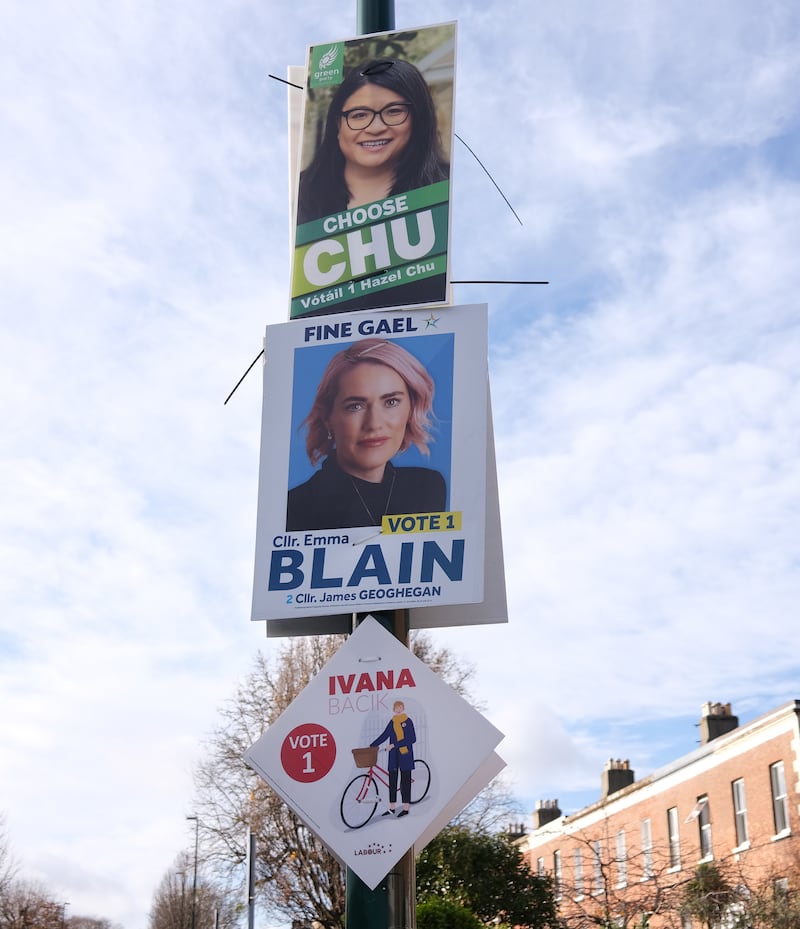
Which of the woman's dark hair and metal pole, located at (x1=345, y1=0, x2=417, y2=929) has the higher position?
the woman's dark hair

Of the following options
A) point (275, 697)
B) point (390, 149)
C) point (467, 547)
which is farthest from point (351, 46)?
point (275, 697)

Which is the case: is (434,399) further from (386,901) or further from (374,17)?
(374,17)

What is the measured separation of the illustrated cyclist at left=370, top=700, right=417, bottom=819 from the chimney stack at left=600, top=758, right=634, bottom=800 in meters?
39.9

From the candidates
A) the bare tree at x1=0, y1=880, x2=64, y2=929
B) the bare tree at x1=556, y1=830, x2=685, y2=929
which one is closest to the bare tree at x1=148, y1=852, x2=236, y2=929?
the bare tree at x1=0, y1=880, x2=64, y2=929

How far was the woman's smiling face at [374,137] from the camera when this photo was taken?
20.5ft

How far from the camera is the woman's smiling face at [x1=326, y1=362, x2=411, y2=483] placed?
18.2 ft

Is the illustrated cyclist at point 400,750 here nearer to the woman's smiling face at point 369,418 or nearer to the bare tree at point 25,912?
the woman's smiling face at point 369,418

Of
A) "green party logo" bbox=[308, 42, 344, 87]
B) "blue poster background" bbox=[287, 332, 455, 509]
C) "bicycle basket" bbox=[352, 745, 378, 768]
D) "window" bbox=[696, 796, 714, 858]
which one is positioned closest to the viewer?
"bicycle basket" bbox=[352, 745, 378, 768]

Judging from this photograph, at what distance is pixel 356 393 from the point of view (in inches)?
225

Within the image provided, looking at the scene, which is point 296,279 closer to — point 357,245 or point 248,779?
point 357,245

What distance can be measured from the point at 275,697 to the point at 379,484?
1118 inches

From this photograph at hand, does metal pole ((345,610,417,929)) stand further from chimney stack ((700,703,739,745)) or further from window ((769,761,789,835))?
chimney stack ((700,703,739,745))

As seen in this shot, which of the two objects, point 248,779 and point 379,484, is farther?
point 248,779

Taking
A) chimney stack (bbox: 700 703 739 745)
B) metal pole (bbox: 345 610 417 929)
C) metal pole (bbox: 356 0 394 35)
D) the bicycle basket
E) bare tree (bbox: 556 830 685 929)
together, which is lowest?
metal pole (bbox: 345 610 417 929)
